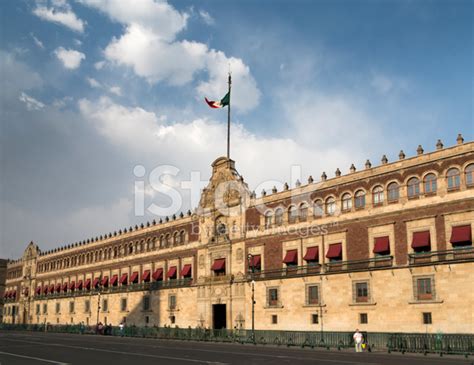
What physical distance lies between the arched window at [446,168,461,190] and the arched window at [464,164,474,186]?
0.60 metres

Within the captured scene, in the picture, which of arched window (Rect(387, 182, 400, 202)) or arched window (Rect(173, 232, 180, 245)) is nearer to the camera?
arched window (Rect(387, 182, 400, 202))

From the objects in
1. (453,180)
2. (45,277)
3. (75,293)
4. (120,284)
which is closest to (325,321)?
(453,180)

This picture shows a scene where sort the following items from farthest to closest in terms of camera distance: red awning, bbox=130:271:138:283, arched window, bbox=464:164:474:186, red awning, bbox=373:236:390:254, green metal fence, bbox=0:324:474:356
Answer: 1. red awning, bbox=130:271:138:283
2. red awning, bbox=373:236:390:254
3. arched window, bbox=464:164:474:186
4. green metal fence, bbox=0:324:474:356

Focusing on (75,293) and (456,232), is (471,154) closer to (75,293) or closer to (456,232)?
(456,232)

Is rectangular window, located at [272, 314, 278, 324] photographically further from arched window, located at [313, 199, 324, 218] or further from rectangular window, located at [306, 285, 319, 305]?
arched window, located at [313, 199, 324, 218]

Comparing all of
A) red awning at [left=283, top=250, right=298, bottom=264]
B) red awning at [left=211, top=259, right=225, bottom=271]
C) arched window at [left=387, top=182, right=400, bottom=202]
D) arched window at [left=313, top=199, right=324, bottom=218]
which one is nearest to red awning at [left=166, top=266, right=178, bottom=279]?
red awning at [left=211, top=259, right=225, bottom=271]

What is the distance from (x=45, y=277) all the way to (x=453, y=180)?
77694mm

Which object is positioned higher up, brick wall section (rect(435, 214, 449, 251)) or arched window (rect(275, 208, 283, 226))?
arched window (rect(275, 208, 283, 226))

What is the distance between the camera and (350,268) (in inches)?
1660

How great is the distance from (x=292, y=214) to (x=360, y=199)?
757 centimetres

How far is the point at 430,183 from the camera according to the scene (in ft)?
126

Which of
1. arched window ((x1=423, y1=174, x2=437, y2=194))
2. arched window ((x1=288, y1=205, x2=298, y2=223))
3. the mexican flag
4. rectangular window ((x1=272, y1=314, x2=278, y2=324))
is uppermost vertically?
the mexican flag

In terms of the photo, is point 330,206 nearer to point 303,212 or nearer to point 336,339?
point 303,212

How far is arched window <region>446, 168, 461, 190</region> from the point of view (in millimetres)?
36969
